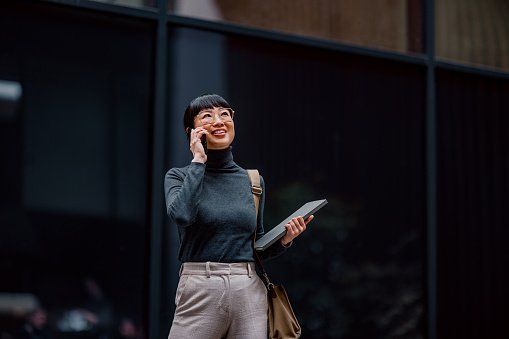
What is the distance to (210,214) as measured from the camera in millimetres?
2820

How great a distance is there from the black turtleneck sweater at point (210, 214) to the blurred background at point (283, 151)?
7.68 ft

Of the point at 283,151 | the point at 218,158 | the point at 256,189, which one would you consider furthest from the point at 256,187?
the point at 283,151

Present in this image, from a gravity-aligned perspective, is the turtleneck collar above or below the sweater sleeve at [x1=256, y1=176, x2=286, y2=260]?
above

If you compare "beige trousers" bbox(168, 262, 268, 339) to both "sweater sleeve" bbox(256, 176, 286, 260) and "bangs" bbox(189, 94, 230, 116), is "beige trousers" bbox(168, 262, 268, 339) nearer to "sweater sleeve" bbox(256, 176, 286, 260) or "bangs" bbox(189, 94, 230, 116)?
"sweater sleeve" bbox(256, 176, 286, 260)

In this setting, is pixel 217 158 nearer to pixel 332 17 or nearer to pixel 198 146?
pixel 198 146

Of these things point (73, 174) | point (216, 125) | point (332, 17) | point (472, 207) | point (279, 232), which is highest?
point (332, 17)

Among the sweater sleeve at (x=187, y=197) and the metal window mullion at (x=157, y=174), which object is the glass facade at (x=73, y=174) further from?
the sweater sleeve at (x=187, y=197)

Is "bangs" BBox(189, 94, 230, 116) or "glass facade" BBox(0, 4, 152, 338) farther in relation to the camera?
"glass facade" BBox(0, 4, 152, 338)

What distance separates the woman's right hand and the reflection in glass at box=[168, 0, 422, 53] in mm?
2852

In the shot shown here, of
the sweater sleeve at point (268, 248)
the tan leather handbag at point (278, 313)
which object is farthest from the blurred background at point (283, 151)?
the tan leather handbag at point (278, 313)

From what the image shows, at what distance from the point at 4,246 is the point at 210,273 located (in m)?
2.56

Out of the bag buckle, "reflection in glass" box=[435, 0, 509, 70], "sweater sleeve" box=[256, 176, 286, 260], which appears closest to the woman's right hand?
the bag buckle

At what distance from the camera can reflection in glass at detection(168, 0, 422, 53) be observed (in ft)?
18.7

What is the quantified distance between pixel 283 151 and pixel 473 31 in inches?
98.1
